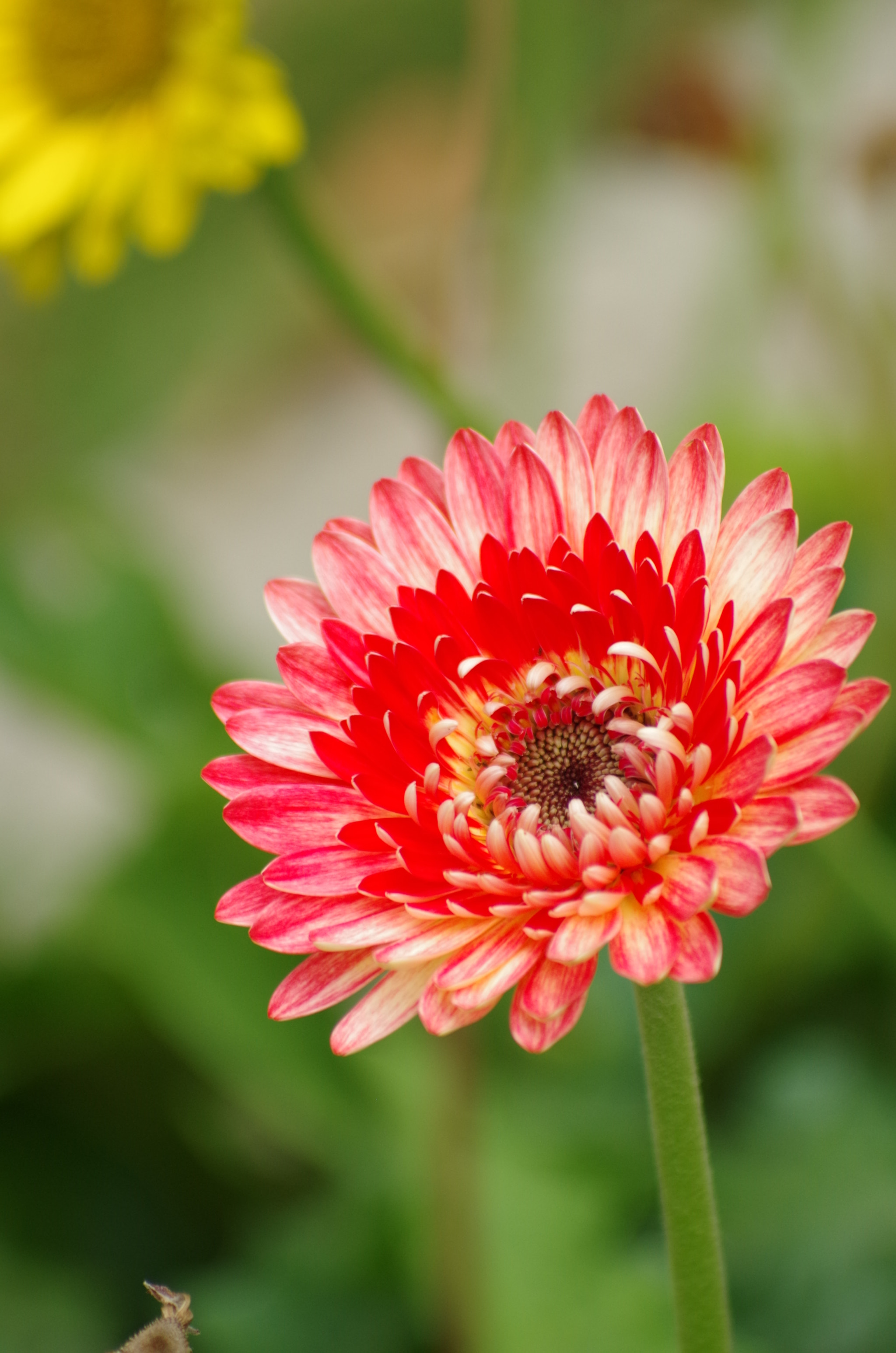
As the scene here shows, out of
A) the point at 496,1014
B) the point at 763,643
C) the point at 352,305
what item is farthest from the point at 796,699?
the point at 496,1014

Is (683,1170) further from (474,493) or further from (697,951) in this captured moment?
(474,493)

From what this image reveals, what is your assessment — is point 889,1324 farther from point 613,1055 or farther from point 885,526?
point 885,526

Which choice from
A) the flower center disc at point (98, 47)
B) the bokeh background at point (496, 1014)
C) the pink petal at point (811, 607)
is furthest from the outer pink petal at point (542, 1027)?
A: the flower center disc at point (98, 47)

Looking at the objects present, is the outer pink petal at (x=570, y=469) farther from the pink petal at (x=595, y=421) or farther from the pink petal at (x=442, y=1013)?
the pink petal at (x=442, y=1013)

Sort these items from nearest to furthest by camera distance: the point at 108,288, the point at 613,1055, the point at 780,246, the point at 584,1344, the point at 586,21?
the point at 584,1344 → the point at 613,1055 → the point at 780,246 → the point at 586,21 → the point at 108,288

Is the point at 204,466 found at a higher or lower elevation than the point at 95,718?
higher

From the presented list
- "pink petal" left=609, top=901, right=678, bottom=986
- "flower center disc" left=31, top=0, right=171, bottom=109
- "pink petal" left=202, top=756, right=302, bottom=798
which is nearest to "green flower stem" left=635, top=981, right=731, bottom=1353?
"pink petal" left=609, top=901, right=678, bottom=986

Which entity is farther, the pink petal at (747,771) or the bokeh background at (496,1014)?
the bokeh background at (496,1014)

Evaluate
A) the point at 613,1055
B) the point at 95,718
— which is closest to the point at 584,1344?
the point at 613,1055
